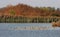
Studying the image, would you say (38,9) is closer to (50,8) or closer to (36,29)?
(50,8)

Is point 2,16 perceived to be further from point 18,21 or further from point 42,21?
point 42,21

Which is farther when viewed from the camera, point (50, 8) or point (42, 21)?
point (42, 21)

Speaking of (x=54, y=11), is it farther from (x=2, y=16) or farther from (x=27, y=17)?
(x=2, y=16)

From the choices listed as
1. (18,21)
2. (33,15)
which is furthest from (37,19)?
(18,21)

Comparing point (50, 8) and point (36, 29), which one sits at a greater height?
point (50, 8)

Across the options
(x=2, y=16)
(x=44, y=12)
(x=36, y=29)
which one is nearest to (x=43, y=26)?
(x=36, y=29)

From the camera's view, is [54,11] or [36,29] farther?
[36,29]

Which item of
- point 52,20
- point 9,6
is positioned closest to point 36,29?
point 52,20

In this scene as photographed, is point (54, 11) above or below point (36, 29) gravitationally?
above
